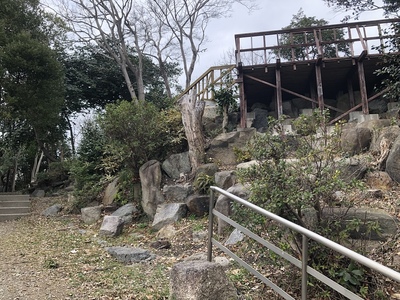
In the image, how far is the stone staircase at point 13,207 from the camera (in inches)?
364

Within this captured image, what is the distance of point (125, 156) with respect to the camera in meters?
8.17

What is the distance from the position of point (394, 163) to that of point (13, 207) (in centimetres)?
981

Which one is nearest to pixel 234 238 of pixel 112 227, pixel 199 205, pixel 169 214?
pixel 199 205

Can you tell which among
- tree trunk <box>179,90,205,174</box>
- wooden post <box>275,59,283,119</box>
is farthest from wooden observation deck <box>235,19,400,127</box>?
tree trunk <box>179,90,205,174</box>

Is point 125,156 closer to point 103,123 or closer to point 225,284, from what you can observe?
point 103,123

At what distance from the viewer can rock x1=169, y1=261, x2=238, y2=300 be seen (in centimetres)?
277

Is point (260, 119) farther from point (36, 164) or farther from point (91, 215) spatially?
point (36, 164)

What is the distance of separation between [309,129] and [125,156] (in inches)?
215

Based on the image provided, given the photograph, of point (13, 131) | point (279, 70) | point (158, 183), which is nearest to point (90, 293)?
point (158, 183)

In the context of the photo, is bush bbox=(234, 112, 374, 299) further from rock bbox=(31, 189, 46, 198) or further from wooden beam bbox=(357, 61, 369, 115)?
rock bbox=(31, 189, 46, 198)

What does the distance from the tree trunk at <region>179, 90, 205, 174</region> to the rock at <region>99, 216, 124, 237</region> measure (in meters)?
2.17

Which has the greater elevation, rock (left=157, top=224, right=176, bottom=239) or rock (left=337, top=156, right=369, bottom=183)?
rock (left=337, top=156, right=369, bottom=183)

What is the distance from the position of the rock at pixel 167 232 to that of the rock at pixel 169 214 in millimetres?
201

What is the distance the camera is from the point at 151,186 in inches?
312
